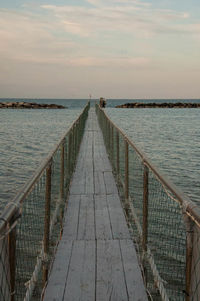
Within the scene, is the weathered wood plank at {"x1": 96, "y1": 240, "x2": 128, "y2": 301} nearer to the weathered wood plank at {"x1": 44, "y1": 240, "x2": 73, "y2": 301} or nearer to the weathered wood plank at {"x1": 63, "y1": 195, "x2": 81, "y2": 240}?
the weathered wood plank at {"x1": 44, "y1": 240, "x2": 73, "y2": 301}

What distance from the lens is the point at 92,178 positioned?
8.48m

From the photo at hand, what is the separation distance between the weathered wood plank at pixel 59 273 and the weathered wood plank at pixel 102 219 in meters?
0.53

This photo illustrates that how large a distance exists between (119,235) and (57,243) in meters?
0.85

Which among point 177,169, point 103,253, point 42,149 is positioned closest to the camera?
point 103,253

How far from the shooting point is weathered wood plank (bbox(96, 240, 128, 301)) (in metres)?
3.45

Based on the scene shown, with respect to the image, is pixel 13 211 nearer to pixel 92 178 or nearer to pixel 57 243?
pixel 57 243

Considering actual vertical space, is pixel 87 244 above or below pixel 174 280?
above

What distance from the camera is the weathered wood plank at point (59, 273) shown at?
3462 millimetres

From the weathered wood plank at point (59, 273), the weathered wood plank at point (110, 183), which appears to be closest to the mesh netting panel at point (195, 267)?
the weathered wood plank at point (59, 273)

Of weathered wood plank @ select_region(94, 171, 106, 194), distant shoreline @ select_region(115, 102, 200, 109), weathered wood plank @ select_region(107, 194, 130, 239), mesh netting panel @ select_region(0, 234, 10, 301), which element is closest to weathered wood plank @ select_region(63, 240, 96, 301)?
weathered wood plank @ select_region(107, 194, 130, 239)

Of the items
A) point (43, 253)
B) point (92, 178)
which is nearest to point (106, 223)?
point (43, 253)

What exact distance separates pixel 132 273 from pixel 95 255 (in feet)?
1.94

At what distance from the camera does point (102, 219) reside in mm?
5570

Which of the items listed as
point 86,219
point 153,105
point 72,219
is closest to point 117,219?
point 86,219
